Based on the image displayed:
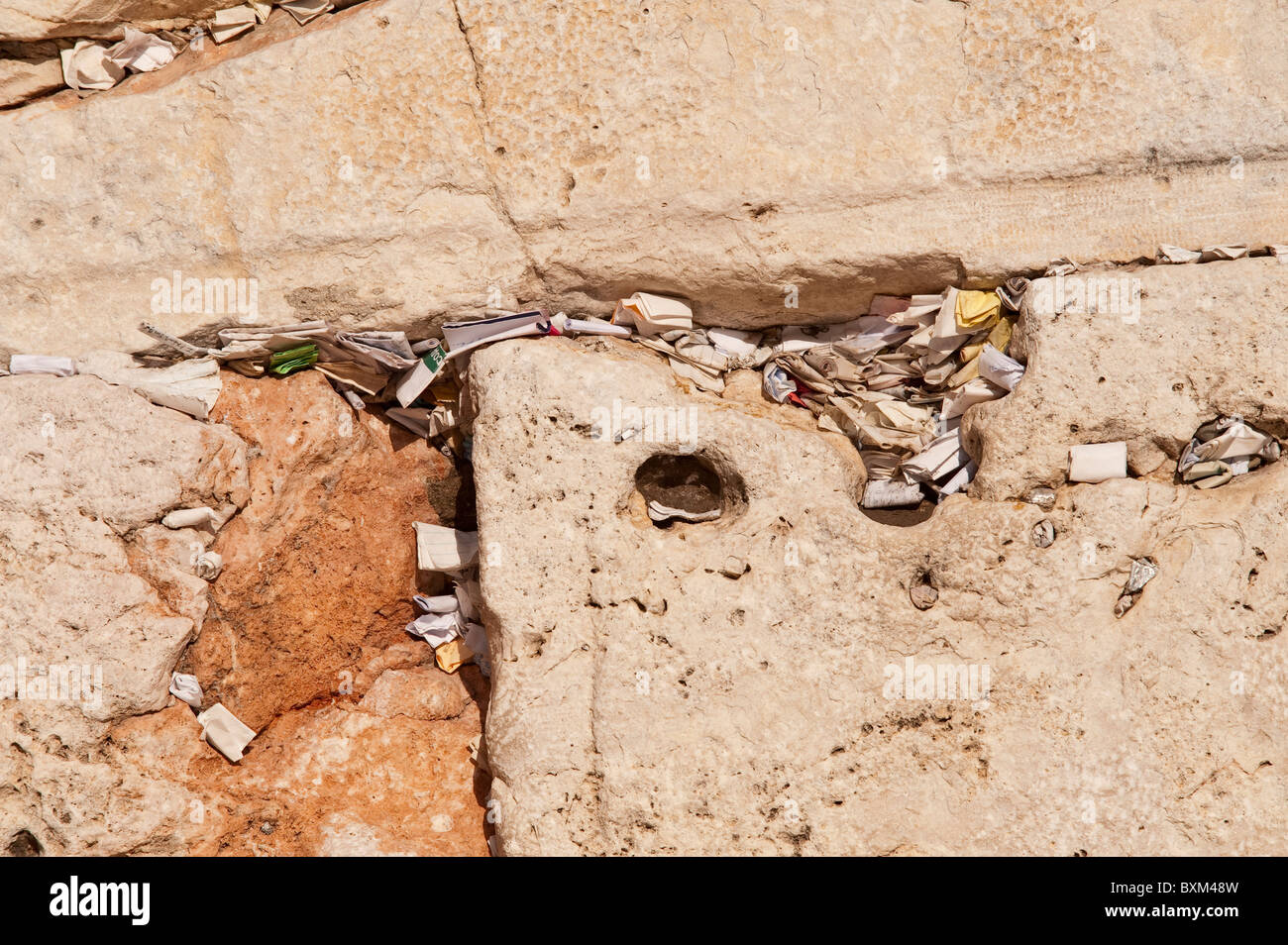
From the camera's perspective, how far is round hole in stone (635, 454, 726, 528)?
354cm

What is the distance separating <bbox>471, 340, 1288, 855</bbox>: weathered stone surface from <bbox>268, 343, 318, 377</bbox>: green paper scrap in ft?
2.71

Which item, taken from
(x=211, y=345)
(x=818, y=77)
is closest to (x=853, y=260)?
(x=818, y=77)

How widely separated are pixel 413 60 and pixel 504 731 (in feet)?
7.47

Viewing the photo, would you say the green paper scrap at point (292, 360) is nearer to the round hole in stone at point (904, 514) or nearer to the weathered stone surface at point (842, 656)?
the weathered stone surface at point (842, 656)

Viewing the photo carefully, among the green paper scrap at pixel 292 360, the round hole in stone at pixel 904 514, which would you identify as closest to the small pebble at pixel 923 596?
the round hole in stone at pixel 904 514

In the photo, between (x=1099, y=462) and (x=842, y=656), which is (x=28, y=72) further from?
(x=1099, y=462)

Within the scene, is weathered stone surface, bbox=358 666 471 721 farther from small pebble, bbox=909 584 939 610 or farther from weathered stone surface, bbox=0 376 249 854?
small pebble, bbox=909 584 939 610

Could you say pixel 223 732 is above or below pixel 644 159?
below

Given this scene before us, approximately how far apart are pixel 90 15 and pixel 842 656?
136 inches

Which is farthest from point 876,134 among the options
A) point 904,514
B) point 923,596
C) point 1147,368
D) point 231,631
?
point 231,631

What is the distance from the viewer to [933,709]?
3287 millimetres

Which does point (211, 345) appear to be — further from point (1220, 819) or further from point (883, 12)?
point (1220, 819)

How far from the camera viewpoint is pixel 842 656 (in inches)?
131

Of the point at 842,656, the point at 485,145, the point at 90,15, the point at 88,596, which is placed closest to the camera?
the point at 842,656
